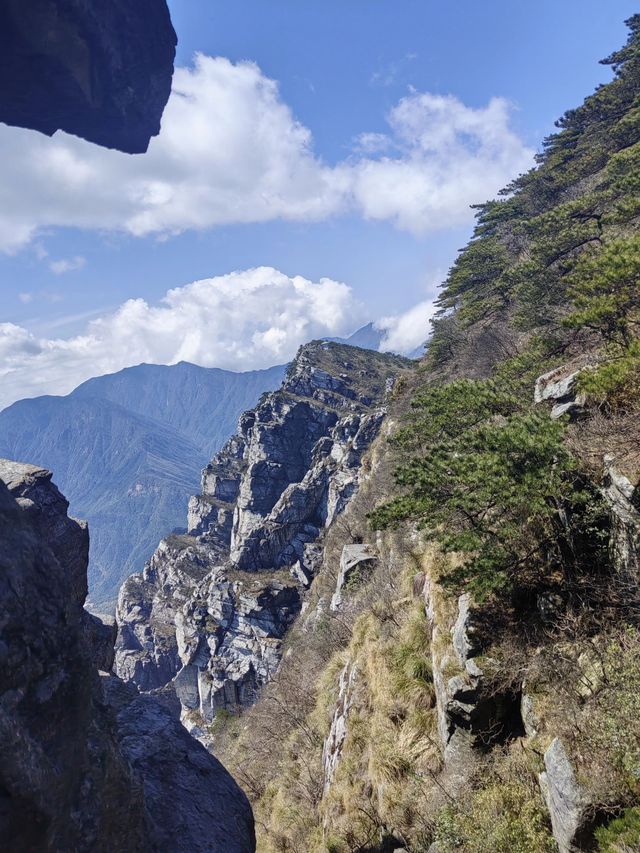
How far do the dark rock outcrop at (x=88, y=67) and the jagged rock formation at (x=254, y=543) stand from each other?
56.9m

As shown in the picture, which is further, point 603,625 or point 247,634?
point 247,634

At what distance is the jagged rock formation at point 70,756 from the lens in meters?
7.93

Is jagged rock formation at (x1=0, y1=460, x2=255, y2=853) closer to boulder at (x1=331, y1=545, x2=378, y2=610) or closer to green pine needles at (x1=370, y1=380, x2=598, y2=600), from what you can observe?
green pine needles at (x1=370, y1=380, x2=598, y2=600)

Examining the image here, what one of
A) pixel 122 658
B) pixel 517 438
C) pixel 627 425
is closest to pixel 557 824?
pixel 517 438

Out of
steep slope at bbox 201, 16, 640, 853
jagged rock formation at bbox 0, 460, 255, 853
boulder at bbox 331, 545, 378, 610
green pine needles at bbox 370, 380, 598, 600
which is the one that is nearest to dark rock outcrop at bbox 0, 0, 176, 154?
steep slope at bbox 201, 16, 640, 853

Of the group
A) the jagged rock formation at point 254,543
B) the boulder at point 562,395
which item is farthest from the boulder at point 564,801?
the jagged rock formation at point 254,543

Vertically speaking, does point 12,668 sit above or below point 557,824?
above

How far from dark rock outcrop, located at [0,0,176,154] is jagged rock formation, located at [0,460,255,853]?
166 ft

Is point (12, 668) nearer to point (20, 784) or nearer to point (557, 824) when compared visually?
point (20, 784)

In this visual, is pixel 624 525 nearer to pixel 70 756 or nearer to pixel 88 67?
pixel 70 756

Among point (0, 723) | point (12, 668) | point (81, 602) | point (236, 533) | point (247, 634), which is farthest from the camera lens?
point (236, 533)

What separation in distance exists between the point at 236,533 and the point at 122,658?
4714 centimetres

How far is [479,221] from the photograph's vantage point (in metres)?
59.3

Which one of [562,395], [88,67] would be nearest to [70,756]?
[562,395]
